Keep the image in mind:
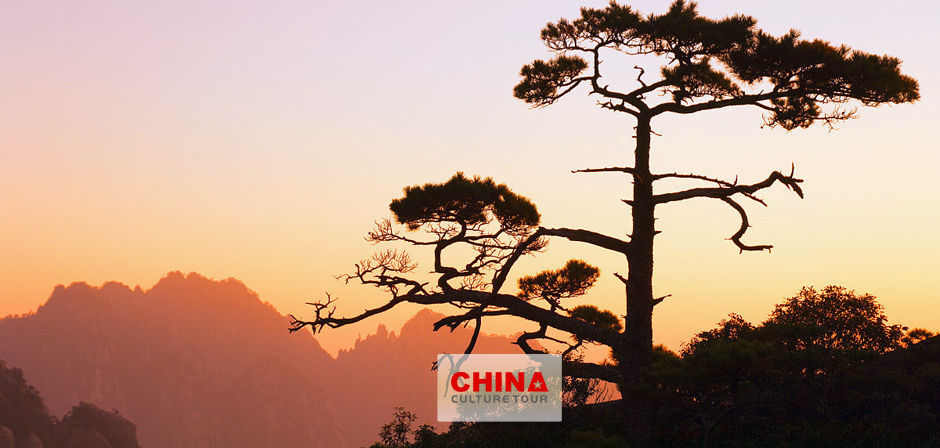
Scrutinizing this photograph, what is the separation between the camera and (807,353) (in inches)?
568

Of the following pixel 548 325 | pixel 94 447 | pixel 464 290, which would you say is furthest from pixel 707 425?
pixel 94 447

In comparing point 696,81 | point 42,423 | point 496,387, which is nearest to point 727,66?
point 696,81

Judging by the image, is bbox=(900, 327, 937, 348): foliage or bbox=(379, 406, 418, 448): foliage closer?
bbox=(379, 406, 418, 448): foliage

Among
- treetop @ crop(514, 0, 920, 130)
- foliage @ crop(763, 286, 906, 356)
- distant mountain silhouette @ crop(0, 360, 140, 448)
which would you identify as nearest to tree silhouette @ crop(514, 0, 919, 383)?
treetop @ crop(514, 0, 920, 130)

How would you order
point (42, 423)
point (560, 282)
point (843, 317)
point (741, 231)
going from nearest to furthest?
point (741, 231), point (560, 282), point (843, 317), point (42, 423)

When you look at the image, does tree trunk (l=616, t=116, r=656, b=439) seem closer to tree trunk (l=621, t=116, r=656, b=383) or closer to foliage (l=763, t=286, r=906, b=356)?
tree trunk (l=621, t=116, r=656, b=383)

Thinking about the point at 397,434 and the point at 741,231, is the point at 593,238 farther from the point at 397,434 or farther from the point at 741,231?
the point at 397,434

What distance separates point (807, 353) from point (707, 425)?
2.61 metres

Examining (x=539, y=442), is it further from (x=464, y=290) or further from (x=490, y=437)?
(x=464, y=290)

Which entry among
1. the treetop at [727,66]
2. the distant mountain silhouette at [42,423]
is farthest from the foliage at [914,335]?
the distant mountain silhouette at [42,423]

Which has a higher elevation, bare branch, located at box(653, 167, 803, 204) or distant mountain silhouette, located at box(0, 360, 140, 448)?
bare branch, located at box(653, 167, 803, 204)

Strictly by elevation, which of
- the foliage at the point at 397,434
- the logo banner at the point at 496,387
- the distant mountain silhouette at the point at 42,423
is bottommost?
the distant mountain silhouette at the point at 42,423

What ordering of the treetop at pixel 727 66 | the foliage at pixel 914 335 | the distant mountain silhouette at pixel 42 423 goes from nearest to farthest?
the treetop at pixel 727 66
the foliage at pixel 914 335
the distant mountain silhouette at pixel 42 423

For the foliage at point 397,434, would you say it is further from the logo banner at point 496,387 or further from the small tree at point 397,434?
the logo banner at point 496,387
